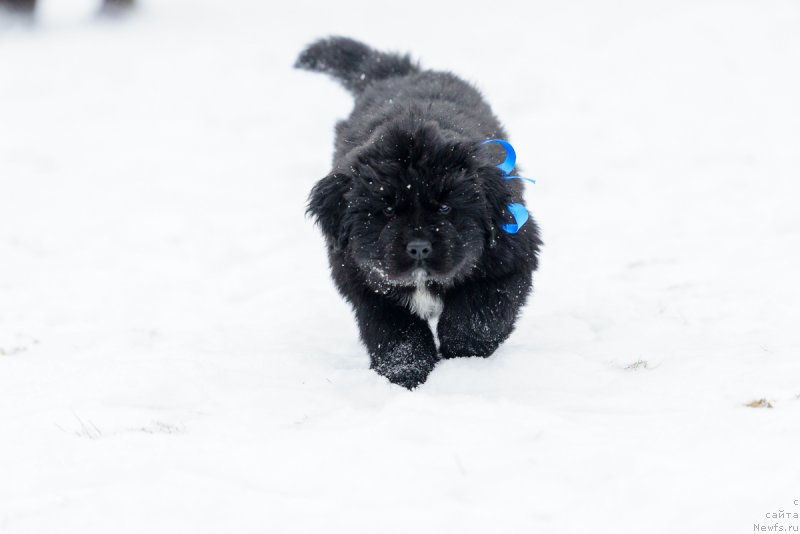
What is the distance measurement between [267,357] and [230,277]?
194cm

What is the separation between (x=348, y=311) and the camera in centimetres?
502

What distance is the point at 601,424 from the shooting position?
3000mm

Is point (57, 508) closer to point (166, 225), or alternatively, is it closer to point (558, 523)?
point (558, 523)

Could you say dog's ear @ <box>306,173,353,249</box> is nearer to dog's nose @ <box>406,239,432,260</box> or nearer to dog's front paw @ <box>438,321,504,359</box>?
dog's nose @ <box>406,239,432,260</box>

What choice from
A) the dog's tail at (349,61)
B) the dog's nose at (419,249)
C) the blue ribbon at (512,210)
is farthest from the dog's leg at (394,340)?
the dog's tail at (349,61)

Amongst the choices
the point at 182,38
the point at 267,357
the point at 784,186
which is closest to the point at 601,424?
the point at 267,357

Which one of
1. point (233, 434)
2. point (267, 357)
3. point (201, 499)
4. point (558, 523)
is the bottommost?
point (267, 357)

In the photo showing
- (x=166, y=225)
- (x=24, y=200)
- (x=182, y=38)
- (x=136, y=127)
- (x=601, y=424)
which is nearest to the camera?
(x=601, y=424)

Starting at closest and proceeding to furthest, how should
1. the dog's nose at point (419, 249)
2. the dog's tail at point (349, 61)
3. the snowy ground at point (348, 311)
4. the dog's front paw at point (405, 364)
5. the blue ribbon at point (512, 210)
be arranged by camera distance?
the snowy ground at point (348, 311) → the dog's nose at point (419, 249) → the blue ribbon at point (512, 210) → the dog's front paw at point (405, 364) → the dog's tail at point (349, 61)

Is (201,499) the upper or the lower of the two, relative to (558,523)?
lower

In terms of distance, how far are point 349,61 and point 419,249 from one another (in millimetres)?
2890

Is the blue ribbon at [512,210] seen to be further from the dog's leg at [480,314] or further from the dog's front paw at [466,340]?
the dog's front paw at [466,340]

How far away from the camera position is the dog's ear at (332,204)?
3654mm

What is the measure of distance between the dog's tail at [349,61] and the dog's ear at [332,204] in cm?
206
